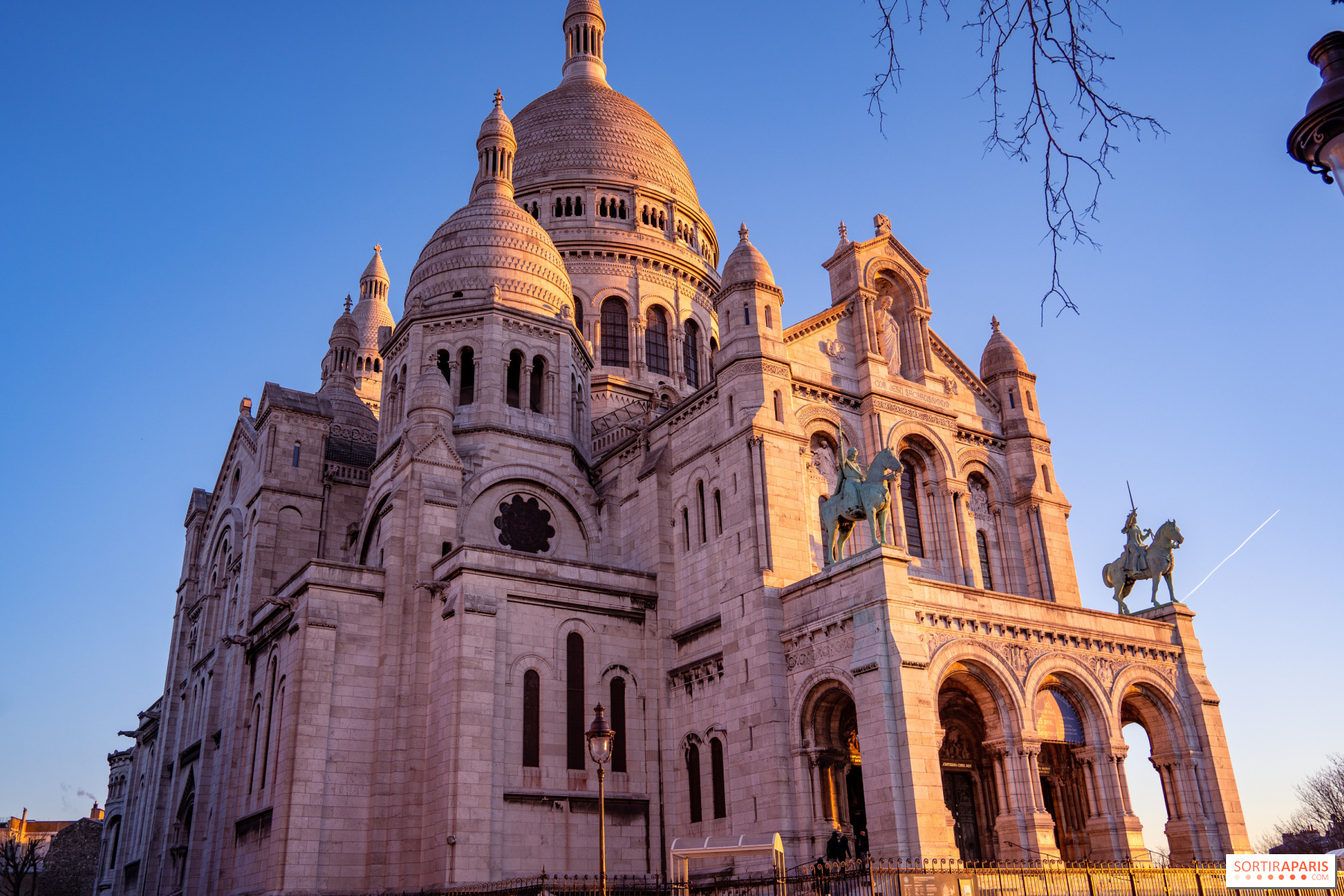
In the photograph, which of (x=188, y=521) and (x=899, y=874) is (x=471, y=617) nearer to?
(x=899, y=874)

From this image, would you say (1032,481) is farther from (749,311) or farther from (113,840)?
(113,840)

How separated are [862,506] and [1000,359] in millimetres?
14277

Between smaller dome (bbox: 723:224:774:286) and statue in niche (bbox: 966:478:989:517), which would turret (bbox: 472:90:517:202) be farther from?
statue in niche (bbox: 966:478:989:517)

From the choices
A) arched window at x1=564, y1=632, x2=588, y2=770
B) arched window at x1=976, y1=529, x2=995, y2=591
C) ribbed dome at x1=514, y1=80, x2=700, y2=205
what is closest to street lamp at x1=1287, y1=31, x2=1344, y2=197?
arched window at x1=564, y1=632, x2=588, y2=770

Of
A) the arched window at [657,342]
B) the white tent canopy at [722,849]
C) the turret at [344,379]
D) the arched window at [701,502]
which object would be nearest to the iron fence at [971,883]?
the white tent canopy at [722,849]

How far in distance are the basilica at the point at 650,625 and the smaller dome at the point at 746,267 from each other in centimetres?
13

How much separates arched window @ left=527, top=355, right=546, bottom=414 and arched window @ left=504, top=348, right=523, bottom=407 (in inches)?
19.1

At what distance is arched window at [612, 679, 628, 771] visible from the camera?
101 feet

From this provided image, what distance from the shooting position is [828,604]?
88.2 ft

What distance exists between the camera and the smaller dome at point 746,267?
32719mm

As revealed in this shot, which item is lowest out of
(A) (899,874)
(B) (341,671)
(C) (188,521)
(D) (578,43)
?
(A) (899,874)

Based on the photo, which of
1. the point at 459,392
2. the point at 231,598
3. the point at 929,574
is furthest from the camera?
the point at 231,598

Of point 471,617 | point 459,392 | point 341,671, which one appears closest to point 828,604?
point 471,617

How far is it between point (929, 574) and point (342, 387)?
29239 mm
